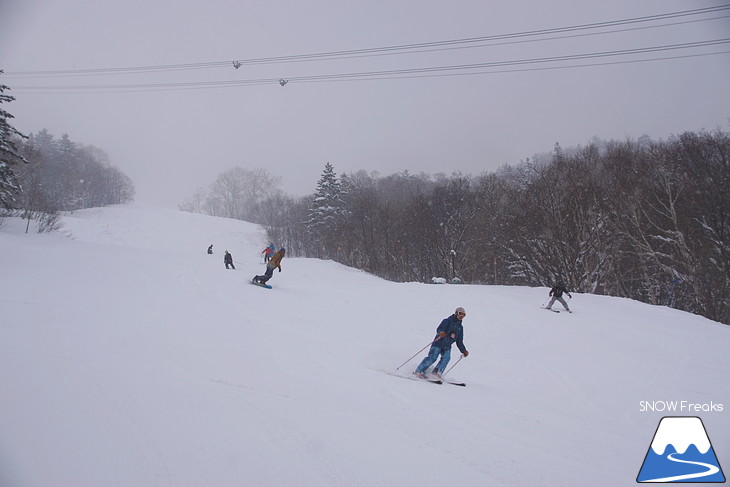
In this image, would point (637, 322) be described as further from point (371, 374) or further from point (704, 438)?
point (371, 374)

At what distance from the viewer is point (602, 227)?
2764 cm

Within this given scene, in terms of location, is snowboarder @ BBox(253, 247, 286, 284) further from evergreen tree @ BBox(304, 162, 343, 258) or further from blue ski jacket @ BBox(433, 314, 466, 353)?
evergreen tree @ BBox(304, 162, 343, 258)

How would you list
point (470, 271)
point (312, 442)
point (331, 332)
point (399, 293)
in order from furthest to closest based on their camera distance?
point (470, 271)
point (399, 293)
point (331, 332)
point (312, 442)

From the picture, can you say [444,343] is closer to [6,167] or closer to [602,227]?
[6,167]

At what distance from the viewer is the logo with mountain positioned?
4.20 m

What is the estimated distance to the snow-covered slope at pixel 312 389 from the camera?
3.75 metres

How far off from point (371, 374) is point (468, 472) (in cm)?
328

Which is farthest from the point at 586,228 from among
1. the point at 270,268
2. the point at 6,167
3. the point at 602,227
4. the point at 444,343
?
the point at 6,167

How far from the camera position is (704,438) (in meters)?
5.13

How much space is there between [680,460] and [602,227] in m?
27.9

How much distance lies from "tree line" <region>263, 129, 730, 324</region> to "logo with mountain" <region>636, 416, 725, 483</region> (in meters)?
24.0

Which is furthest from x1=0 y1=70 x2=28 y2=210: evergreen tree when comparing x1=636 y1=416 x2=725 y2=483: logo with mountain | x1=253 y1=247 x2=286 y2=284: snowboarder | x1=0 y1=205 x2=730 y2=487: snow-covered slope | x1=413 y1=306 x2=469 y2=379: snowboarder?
x1=636 y1=416 x2=725 y2=483: logo with mountain

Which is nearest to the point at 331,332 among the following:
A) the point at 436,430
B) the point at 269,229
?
the point at 436,430

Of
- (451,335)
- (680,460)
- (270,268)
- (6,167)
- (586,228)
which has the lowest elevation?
(680,460)
